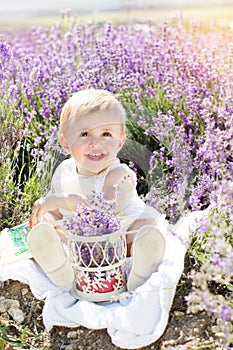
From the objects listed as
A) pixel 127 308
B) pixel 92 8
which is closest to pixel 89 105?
pixel 92 8

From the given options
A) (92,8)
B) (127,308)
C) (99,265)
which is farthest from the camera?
(92,8)

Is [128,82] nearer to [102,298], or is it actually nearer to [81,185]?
[81,185]

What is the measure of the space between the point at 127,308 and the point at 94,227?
12.4 inches

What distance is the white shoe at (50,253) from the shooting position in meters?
2.36

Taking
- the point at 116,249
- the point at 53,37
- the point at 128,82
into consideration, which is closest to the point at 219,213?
the point at 116,249

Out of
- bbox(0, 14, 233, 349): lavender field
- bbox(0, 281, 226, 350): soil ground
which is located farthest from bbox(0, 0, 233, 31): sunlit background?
bbox(0, 281, 226, 350): soil ground

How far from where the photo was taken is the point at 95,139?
2.58m

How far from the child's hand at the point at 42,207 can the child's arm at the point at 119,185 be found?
0.71 ft

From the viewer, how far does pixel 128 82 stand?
141 inches

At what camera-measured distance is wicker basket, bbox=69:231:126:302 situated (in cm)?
240

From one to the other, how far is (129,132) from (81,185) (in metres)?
0.77

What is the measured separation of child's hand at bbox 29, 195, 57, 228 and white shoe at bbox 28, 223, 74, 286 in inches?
9.5

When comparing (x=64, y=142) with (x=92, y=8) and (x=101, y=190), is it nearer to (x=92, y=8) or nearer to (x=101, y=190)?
(x=101, y=190)

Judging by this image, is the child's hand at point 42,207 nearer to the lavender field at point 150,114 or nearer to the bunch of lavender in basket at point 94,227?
the bunch of lavender in basket at point 94,227
